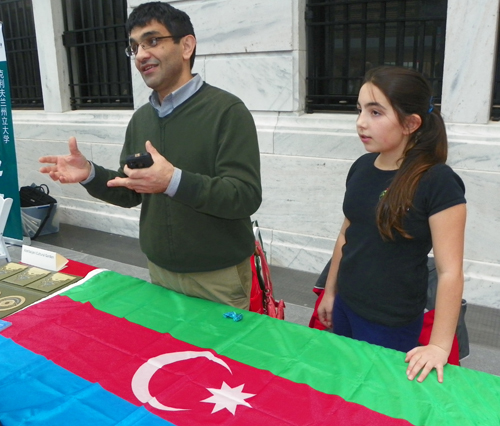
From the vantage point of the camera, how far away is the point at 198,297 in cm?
216

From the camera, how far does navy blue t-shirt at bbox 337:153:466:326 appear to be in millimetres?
1727

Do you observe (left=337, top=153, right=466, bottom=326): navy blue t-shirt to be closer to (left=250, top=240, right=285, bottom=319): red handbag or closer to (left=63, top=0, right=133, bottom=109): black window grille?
(left=250, top=240, right=285, bottom=319): red handbag

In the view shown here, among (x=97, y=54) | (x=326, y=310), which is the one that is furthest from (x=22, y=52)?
(x=326, y=310)

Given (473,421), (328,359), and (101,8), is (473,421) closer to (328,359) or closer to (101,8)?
(328,359)

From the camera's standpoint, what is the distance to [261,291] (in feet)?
8.22

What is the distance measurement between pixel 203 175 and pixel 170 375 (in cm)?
68

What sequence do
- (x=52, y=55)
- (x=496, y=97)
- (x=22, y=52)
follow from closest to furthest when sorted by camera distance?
1. (x=496, y=97)
2. (x=52, y=55)
3. (x=22, y=52)

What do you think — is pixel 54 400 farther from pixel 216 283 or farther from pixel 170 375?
pixel 216 283

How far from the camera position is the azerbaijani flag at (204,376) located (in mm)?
1365

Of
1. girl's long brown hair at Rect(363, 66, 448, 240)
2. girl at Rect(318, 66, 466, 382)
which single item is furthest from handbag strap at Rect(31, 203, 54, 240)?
girl's long brown hair at Rect(363, 66, 448, 240)

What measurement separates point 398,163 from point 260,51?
3.28 meters

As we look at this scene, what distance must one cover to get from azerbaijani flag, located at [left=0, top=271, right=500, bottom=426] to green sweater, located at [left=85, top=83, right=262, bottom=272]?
24 cm

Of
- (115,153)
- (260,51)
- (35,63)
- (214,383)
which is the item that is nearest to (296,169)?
(260,51)

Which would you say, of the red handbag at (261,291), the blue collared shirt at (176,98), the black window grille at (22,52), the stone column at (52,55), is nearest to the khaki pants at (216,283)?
the red handbag at (261,291)
